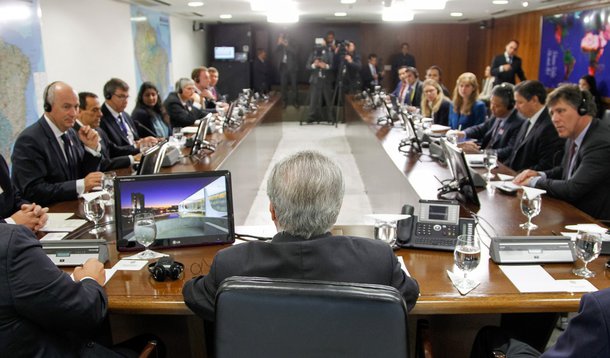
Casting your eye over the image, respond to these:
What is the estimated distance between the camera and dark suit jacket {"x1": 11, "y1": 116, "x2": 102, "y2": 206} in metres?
2.87

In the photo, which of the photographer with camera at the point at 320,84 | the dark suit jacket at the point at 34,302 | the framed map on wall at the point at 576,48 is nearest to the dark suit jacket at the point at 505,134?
the dark suit jacket at the point at 34,302

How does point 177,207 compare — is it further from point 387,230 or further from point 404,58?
point 404,58

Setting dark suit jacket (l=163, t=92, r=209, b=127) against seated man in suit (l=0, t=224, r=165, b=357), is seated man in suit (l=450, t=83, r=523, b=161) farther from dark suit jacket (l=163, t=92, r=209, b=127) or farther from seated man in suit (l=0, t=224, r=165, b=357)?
seated man in suit (l=0, t=224, r=165, b=357)

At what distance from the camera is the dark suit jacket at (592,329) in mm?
1005

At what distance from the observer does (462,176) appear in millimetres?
2799

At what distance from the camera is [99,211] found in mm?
2297

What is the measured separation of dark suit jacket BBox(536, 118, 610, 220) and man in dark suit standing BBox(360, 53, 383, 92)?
9.05 meters

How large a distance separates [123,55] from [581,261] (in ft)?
23.9

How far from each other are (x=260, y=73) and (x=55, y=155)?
10.2 metres

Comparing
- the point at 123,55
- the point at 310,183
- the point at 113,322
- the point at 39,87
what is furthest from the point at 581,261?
the point at 123,55

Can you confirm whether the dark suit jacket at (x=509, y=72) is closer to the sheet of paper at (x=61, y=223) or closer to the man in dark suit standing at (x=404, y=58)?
the man in dark suit standing at (x=404, y=58)

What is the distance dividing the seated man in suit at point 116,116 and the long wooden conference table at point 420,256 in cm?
71

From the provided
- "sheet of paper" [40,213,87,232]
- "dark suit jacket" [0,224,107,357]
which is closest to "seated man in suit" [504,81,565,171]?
"sheet of paper" [40,213,87,232]

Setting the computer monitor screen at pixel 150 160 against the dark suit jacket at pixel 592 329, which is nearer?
the dark suit jacket at pixel 592 329
